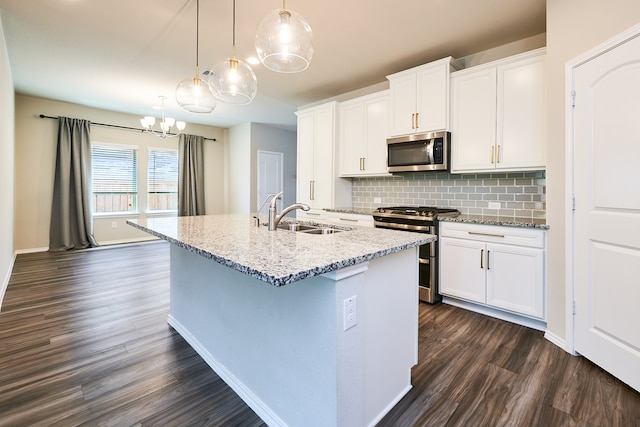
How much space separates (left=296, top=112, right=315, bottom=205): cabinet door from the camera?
4.75m

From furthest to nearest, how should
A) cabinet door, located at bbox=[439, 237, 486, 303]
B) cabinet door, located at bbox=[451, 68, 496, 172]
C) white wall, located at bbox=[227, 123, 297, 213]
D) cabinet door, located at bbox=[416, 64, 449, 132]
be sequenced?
white wall, located at bbox=[227, 123, 297, 213]
cabinet door, located at bbox=[416, 64, 449, 132]
cabinet door, located at bbox=[451, 68, 496, 172]
cabinet door, located at bbox=[439, 237, 486, 303]

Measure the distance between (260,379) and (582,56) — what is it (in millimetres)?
2855

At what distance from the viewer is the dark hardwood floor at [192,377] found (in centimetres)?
157

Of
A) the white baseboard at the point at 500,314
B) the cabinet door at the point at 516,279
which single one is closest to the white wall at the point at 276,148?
the white baseboard at the point at 500,314

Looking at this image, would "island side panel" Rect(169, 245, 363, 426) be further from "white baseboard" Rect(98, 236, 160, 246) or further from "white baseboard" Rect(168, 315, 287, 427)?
"white baseboard" Rect(98, 236, 160, 246)

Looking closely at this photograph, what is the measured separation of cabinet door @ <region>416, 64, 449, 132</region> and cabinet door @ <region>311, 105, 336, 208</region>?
1.36 meters

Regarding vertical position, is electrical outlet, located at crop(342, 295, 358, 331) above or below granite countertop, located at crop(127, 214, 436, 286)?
below

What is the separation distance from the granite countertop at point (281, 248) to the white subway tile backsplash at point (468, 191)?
1931 mm

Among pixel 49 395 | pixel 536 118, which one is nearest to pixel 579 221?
pixel 536 118

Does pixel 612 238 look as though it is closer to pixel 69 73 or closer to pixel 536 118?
pixel 536 118

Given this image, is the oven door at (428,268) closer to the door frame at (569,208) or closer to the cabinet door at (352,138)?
the door frame at (569,208)

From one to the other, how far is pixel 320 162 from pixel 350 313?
3.56 meters

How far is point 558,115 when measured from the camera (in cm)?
227

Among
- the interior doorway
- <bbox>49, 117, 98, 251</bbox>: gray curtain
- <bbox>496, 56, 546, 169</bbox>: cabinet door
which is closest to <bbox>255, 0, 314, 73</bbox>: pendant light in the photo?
<bbox>496, 56, 546, 169</bbox>: cabinet door
